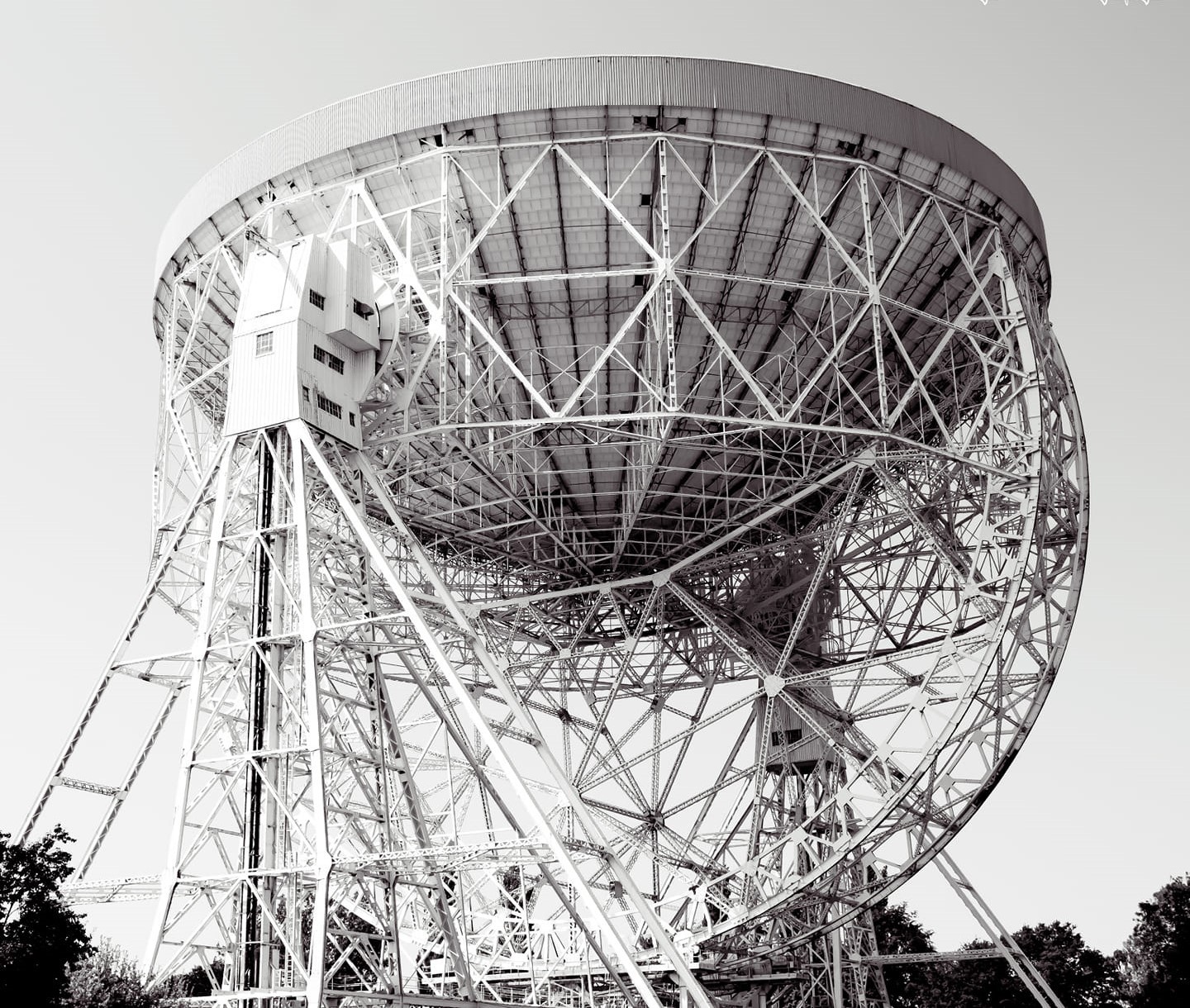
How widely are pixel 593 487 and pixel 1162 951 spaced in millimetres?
36036

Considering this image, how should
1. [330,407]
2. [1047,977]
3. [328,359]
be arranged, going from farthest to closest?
[1047,977]
[328,359]
[330,407]

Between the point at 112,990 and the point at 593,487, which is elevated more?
the point at 593,487

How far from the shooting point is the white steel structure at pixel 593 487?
27250mm

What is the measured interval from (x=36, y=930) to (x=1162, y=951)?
1893 inches

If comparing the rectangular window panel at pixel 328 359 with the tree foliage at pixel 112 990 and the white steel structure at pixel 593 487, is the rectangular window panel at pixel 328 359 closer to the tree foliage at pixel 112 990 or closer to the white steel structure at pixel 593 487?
the white steel structure at pixel 593 487

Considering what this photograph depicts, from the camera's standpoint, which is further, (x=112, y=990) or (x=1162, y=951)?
(x=1162, y=951)

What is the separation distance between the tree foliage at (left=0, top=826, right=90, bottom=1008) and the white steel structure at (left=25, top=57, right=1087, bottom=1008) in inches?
117

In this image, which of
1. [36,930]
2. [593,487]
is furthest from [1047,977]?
[36,930]

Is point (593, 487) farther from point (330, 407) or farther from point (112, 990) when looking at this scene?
point (112, 990)

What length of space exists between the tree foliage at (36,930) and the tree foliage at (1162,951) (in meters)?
44.0

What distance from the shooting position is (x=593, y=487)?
3525 cm

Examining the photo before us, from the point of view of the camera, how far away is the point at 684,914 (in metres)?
36.5

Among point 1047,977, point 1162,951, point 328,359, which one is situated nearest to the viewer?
point 328,359

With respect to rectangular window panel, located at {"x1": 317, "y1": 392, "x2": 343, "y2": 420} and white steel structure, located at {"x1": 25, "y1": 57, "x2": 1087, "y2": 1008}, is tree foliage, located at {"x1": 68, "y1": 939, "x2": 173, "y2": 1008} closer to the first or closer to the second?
white steel structure, located at {"x1": 25, "y1": 57, "x2": 1087, "y2": 1008}
